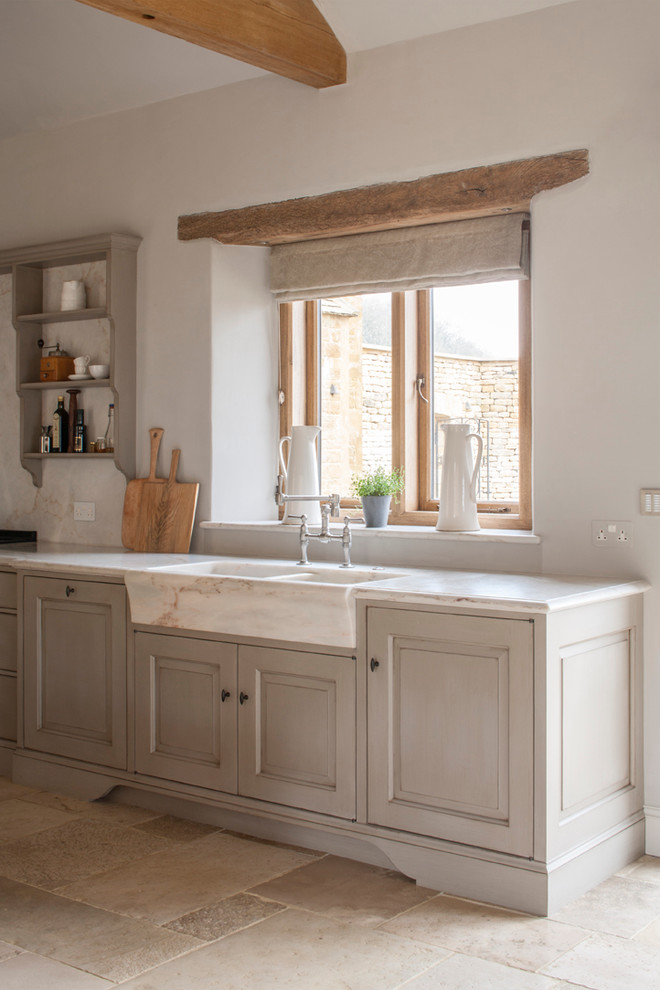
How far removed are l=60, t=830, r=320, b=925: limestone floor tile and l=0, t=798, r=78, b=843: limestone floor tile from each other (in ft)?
1.68

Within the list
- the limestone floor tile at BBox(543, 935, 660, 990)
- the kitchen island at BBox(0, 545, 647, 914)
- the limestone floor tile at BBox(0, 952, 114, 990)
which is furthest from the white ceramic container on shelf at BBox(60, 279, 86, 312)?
the limestone floor tile at BBox(543, 935, 660, 990)

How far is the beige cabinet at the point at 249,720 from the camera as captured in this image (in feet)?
10.2

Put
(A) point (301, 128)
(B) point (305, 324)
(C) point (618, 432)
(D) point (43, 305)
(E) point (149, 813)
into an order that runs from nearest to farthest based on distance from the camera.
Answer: (C) point (618, 432) < (E) point (149, 813) < (A) point (301, 128) < (B) point (305, 324) < (D) point (43, 305)

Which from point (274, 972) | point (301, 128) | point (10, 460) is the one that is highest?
point (301, 128)

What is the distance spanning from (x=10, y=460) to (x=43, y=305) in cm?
78

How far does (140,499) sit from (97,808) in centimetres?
132

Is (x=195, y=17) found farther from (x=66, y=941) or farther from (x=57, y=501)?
(x=66, y=941)

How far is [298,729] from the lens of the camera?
3191 mm

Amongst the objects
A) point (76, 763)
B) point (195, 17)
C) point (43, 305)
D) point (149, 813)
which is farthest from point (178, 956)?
point (43, 305)

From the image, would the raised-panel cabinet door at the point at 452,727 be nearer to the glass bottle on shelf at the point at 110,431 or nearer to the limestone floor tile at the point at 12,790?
the limestone floor tile at the point at 12,790

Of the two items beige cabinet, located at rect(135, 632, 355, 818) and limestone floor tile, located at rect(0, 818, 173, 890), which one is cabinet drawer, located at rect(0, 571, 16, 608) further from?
limestone floor tile, located at rect(0, 818, 173, 890)

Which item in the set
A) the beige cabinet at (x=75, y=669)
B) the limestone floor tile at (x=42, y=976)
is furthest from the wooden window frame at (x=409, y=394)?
the limestone floor tile at (x=42, y=976)

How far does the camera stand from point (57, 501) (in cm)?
480

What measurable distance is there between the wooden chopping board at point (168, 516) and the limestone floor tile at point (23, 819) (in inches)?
45.0
